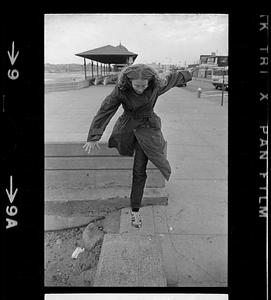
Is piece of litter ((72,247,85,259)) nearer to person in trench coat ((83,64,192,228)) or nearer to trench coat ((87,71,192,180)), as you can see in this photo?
person in trench coat ((83,64,192,228))

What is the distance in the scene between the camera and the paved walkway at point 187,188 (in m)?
2.27

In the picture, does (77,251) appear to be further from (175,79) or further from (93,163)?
(175,79)

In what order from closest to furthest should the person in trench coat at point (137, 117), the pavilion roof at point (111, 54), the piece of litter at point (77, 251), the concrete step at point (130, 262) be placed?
1. the concrete step at point (130, 262)
2. the person in trench coat at point (137, 117)
3. the pavilion roof at point (111, 54)
4. the piece of litter at point (77, 251)

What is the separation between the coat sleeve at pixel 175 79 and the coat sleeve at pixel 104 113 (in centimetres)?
32

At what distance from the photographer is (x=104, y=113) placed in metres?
2.30

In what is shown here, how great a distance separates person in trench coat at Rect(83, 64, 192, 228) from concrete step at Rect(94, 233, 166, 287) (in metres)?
0.23

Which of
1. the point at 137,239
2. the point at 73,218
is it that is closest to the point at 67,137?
the point at 73,218

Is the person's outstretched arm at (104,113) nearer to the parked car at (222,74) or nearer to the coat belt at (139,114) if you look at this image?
the coat belt at (139,114)

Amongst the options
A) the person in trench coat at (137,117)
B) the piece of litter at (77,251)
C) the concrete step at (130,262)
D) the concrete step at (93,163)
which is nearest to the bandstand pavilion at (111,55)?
the person in trench coat at (137,117)

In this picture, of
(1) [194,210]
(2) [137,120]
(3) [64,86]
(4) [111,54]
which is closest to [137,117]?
(2) [137,120]

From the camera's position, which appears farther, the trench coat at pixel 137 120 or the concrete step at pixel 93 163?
the concrete step at pixel 93 163
